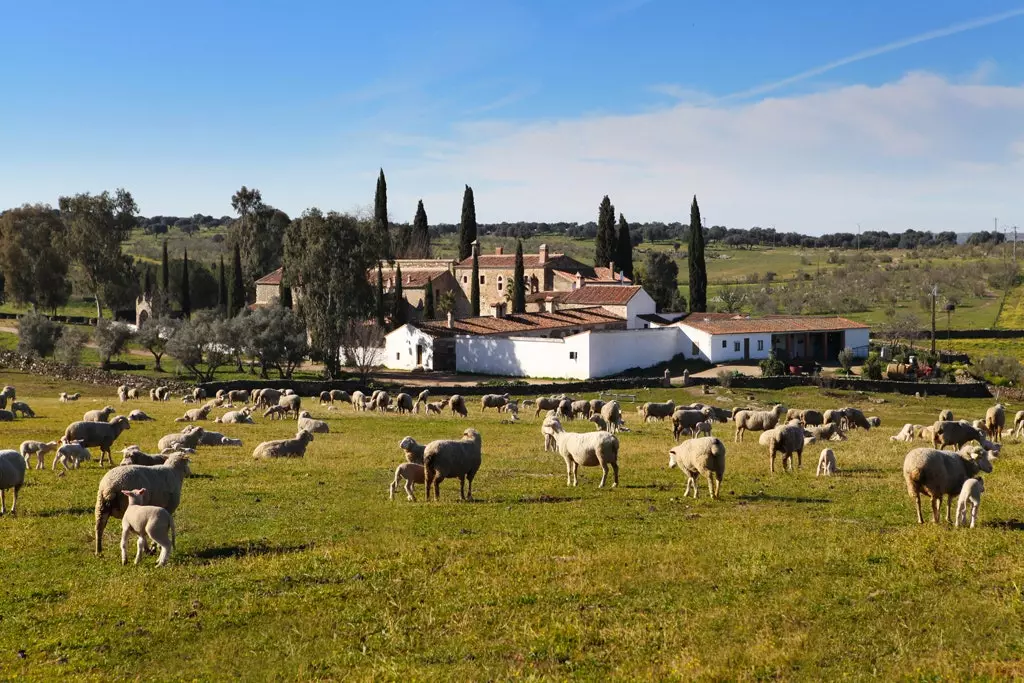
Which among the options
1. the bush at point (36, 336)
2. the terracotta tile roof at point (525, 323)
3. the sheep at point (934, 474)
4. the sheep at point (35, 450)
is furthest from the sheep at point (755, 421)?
the bush at point (36, 336)

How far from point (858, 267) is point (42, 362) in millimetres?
141019

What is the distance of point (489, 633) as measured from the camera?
12.5m

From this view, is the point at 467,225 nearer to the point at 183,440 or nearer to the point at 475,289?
the point at 475,289

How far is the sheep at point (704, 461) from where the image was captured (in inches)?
826

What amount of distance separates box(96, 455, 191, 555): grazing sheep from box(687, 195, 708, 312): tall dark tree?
8436 cm

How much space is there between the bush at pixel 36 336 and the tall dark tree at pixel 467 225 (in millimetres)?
47610

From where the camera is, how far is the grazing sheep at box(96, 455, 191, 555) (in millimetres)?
16094

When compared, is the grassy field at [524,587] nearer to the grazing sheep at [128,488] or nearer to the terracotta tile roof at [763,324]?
the grazing sheep at [128,488]

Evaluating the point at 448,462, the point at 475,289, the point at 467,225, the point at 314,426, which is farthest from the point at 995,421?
the point at 467,225

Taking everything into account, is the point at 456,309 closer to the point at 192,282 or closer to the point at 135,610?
the point at 192,282

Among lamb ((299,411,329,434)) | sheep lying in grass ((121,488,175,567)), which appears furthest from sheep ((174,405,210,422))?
sheep lying in grass ((121,488,175,567))

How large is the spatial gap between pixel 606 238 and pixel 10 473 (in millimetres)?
93727

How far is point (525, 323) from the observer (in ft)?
277

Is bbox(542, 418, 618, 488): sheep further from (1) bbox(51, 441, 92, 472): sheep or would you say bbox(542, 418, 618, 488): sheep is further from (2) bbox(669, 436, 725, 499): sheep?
(1) bbox(51, 441, 92, 472): sheep
